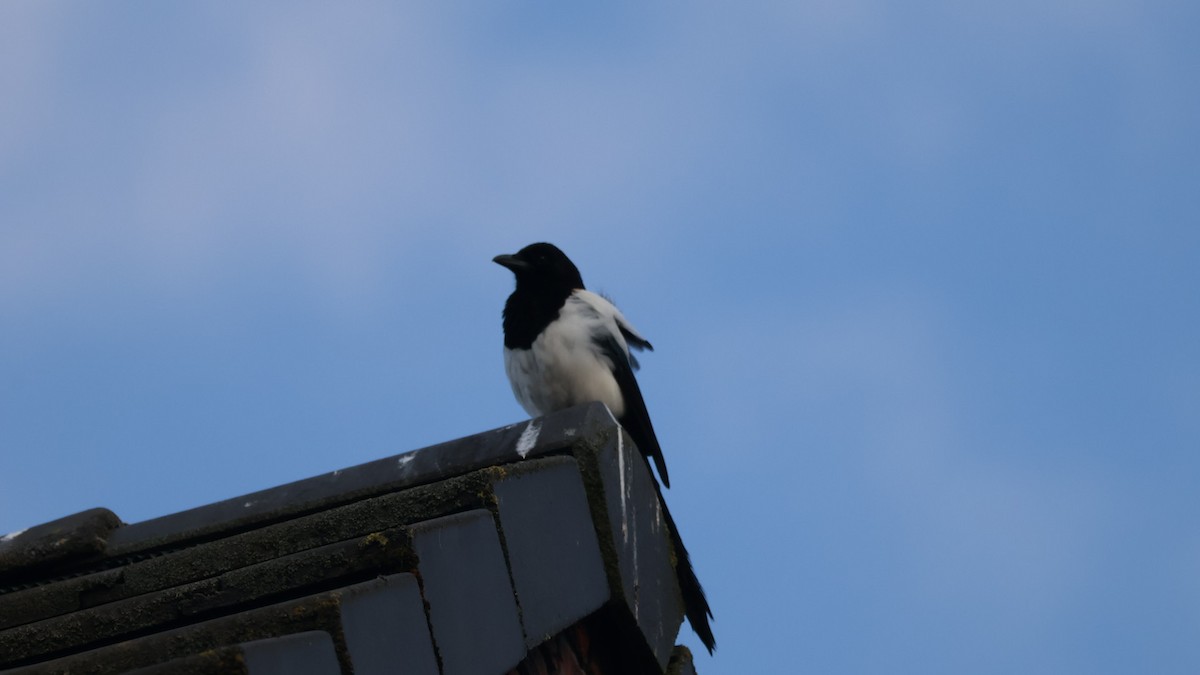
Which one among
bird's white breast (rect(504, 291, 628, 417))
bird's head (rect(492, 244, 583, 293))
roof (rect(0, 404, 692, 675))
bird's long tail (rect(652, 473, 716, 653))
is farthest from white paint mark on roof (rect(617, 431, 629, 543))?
bird's head (rect(492, 244, 583, 293))

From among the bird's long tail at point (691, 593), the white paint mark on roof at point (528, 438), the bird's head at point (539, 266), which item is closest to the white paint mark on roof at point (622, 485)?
the white paint mark on roof at point (528, 438)

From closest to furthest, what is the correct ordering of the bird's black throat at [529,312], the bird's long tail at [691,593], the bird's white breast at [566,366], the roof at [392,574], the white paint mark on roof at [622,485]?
1. the roof at [392,574]
2. the white paint mark on roof at [622,485]
3. the bird's long tail at [691,593]
4. the bird's white breast at [566,366]
5. the bird's black throat at [529,312]

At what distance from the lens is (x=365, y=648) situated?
63.2 inches

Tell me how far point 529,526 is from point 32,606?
87 cm

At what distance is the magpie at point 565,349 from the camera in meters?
4.28

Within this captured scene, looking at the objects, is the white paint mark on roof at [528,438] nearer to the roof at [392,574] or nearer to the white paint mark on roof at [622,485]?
the roof at [392,574]

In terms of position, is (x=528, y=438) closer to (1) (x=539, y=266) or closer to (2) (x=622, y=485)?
(2) (x=622, y=485)

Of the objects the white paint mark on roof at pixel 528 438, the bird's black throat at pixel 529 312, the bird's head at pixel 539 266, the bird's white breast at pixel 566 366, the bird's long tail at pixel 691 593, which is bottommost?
the bird's long tail at pixel 691 593

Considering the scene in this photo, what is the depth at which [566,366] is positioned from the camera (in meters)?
4.27

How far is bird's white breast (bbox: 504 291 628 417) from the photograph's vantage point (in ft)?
14.0

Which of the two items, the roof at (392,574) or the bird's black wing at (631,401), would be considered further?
the bird's black wing at (631,401)

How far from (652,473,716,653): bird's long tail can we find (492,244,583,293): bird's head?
1364 mm

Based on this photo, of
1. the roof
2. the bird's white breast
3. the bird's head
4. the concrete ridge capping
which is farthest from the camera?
the bird's head

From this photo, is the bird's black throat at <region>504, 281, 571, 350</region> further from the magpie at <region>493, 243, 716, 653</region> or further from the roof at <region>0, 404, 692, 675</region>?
the roof at <region>0, 404, 692, 675</region>
